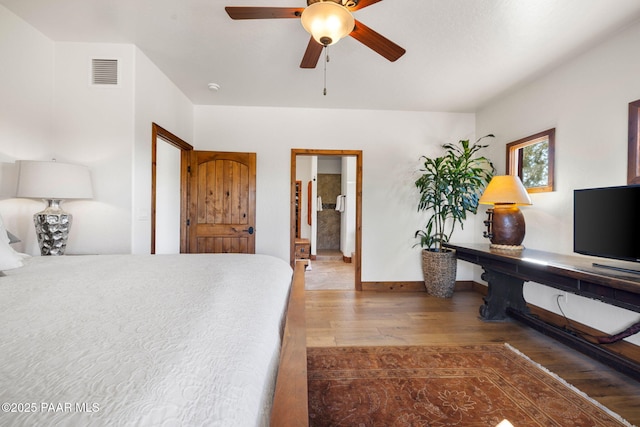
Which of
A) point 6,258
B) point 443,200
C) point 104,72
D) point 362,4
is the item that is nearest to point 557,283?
point 443,200

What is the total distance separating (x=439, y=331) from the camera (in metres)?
→ 2.52

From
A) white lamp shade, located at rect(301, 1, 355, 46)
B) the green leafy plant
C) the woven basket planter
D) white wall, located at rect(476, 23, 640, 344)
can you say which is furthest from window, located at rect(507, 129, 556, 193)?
white lamp shade, located at rect(301, 1, 355, 46)

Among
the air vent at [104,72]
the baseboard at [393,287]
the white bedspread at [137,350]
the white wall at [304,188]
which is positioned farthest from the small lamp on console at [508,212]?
the white wall at [304,188]

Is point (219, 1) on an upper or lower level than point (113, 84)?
upper

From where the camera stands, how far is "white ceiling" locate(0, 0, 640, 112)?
1892mm

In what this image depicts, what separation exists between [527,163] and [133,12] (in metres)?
4.04

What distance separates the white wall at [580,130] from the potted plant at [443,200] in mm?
590

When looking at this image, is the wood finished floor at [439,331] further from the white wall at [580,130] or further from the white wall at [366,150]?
the white wall at [366,150]

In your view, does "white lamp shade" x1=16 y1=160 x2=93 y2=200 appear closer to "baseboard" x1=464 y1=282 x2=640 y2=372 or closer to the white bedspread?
the white bedspread

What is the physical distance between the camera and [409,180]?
3.79 m

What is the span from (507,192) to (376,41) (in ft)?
6.31

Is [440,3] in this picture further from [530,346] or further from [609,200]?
[530,346]

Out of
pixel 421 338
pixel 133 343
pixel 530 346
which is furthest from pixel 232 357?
pixel 530 346

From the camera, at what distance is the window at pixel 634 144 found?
198 centimetres
